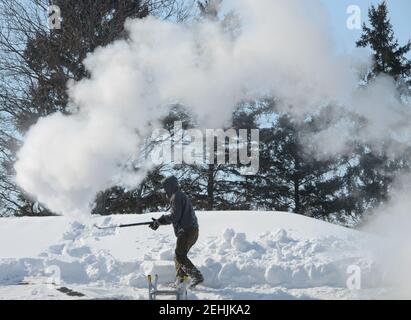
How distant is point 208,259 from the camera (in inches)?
461

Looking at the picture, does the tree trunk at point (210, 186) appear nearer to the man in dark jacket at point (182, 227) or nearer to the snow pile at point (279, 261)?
the snow pile at point (279, 261)

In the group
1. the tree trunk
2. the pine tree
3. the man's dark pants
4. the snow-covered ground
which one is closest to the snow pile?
the snow-covered ground

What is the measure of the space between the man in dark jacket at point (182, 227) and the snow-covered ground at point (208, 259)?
1.20 feet

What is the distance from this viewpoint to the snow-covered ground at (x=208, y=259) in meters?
10.7

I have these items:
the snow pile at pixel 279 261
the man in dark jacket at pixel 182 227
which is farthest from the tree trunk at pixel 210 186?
the man in dark jacket at pixel 182 227

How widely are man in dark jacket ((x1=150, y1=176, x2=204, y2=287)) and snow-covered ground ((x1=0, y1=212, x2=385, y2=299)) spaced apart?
14.4 inches

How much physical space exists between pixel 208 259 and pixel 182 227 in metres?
1.13

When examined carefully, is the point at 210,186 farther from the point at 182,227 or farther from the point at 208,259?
the point at 182,227

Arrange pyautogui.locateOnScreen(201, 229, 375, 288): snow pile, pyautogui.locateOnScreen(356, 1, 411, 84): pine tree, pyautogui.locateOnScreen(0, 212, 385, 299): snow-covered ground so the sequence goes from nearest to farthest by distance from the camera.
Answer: pyautogui.locateOnScreen(0, 212, 385, 299): snow-covered ground, pyautogui.locateOnScreen(201, 229, 375, 288): snow pile, pyautogui.locateOnScreen(356, 1, 411, 84): pine tree

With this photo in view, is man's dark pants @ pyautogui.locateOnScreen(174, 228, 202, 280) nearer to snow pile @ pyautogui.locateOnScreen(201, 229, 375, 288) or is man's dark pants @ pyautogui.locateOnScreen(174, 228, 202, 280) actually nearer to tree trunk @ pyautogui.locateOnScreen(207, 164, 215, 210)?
snow pile @ pyautogui.locateOnScreen(201, 229, 375, 288)

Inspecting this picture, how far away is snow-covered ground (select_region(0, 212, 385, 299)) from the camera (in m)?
10.7

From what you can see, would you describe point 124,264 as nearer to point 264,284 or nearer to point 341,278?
point 264,284
